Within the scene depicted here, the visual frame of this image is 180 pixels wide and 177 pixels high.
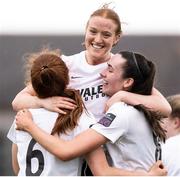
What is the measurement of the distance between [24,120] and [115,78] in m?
0.30

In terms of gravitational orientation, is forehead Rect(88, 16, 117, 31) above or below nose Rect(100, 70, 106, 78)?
above

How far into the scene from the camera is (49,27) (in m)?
1.51

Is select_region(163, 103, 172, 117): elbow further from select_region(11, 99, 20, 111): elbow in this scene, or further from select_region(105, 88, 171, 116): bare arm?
select_region(11, 99, 20, 111): elbow

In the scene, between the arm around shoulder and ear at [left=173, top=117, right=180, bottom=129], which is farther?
ear at [left=173, top=117, right=180, bottom=129]

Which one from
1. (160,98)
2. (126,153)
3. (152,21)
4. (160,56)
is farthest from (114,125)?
(152,21)

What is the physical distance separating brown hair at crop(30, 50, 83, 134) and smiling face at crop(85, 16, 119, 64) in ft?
0.64

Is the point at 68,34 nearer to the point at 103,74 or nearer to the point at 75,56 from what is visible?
the point at 75,56

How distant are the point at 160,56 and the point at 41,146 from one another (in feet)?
1.75

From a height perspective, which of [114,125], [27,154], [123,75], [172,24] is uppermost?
[172,24]

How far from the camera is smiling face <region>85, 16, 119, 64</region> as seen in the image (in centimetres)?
135

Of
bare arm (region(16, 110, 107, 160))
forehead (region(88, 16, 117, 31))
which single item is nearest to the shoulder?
forehead (region(88, 16, 117, 31))

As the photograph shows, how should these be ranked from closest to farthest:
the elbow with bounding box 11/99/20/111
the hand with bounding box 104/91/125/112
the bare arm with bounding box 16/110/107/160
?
1. the bare arm with bounding box 16/110/107/160
2. the hand with bounding box 104/91/125/112
3. the elbow with bounding box 11/99/20/111

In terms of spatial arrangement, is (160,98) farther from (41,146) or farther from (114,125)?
(41,146)

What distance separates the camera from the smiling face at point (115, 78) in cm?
128
